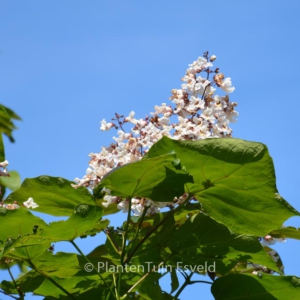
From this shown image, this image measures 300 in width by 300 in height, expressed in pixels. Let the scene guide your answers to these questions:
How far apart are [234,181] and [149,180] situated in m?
0.27

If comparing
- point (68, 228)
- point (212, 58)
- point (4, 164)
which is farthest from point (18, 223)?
point (212, 58)

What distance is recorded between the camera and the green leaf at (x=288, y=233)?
85.6 inches

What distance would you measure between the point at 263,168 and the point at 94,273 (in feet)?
2.39

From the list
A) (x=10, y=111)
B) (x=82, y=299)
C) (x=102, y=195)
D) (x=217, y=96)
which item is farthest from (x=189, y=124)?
(x=10, y=111)

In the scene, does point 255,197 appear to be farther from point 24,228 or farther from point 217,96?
point 24,228

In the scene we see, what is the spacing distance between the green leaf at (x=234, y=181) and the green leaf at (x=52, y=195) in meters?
0.33

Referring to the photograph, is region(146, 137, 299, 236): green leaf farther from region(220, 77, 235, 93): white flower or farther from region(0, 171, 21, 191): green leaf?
region(0, 171, 21, 191): green leaf

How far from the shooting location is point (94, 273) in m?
2.01

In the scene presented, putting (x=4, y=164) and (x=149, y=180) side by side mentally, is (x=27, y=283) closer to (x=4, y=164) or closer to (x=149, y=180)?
(x=4, y=164)

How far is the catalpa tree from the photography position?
1.73m

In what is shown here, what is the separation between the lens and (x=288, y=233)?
2205 mm
